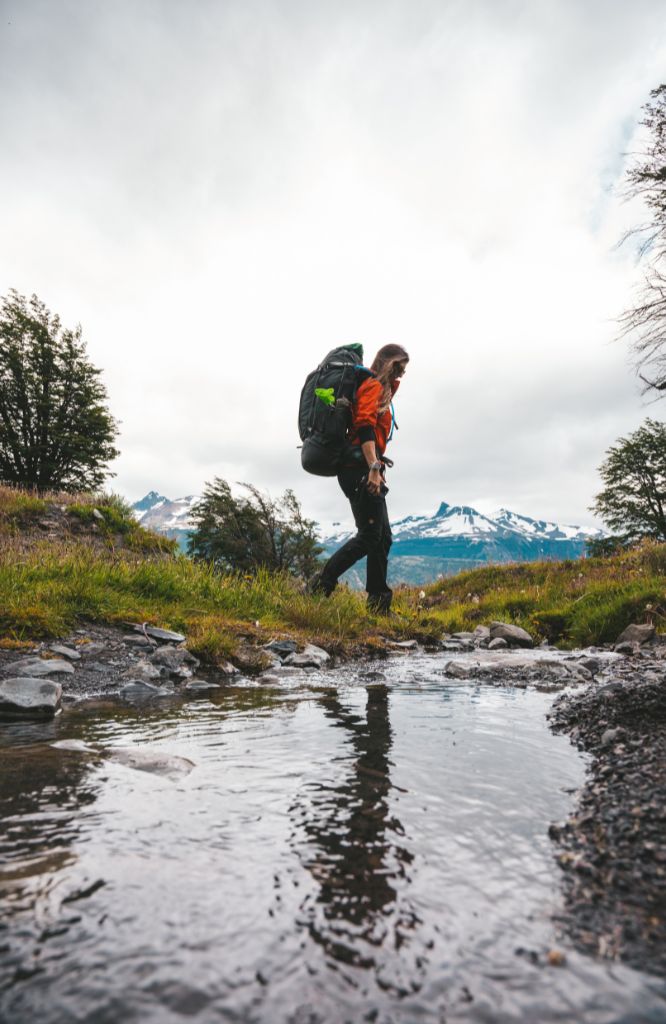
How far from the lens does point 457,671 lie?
611 cm

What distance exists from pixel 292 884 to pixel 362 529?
7177 millimetres

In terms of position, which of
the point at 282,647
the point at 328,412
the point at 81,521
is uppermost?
the point at 328,412

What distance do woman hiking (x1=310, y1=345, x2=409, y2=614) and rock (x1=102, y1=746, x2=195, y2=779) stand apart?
5.33 meters

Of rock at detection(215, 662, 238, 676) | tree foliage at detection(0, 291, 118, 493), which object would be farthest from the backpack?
tree foliage at detection(0, 291, 118, 493)

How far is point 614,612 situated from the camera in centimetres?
966

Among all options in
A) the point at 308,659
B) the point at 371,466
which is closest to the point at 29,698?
the point at 308,659

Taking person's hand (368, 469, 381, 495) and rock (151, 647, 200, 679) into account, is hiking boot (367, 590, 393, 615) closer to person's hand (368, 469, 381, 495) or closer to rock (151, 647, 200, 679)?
person's hand (368, 469, 381, 495)

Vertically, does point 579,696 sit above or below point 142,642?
below

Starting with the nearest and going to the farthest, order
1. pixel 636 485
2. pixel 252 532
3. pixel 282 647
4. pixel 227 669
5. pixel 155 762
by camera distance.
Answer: pixel 155 762 < pixel 227 669 < pixel 282 647 < pixel 252 532 < pixel 636 485

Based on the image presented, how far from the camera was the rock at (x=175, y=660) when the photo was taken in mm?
5634

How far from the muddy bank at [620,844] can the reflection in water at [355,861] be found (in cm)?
48

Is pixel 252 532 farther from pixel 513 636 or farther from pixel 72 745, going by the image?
pixel 72 745

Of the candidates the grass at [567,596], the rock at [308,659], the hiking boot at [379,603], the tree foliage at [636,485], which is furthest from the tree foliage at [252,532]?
the tree foliage at [636,485]

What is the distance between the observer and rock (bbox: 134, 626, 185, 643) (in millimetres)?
6613
